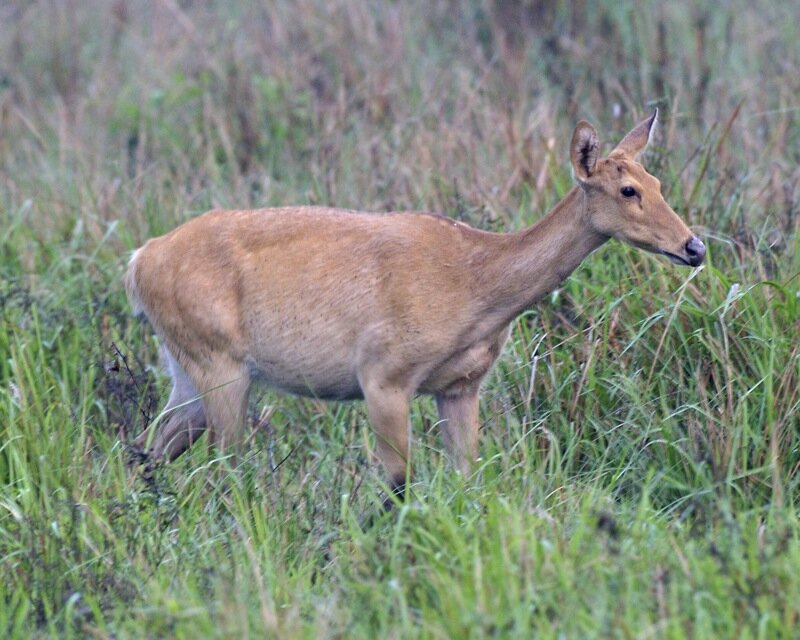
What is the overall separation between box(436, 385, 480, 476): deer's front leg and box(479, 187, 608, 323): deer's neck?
0.37 metres

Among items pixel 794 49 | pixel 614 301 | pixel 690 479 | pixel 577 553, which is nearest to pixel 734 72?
pixel 794 49

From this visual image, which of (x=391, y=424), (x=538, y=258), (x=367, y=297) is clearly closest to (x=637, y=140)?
(x=538, y=258)

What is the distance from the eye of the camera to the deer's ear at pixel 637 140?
5.38 meters

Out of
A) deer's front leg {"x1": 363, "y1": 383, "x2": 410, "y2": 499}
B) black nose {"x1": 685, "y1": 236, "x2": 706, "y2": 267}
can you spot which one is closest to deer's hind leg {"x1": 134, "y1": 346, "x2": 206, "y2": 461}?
deer's front leg {"x1": 363, "y1": 383, "x2": 410, "y2": 499}

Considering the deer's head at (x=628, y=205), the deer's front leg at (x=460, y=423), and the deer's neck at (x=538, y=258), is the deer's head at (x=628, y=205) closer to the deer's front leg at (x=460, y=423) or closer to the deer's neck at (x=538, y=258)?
the deer's neck at (x=538, y=258)

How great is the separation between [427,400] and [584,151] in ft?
5.04

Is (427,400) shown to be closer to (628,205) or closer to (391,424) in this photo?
(391,424)

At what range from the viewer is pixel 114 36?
11445mm

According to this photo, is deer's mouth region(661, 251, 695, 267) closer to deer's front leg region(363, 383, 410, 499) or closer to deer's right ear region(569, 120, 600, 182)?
deer's right ear region(569, 120, 600, 182)

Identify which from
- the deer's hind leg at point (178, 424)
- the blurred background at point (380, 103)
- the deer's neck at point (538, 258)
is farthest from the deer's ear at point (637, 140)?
the deer's hind leg at point (178, 424)

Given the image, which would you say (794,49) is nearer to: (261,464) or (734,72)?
(734,72)

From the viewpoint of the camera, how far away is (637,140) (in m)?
5.41

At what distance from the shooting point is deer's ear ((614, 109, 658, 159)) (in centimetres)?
538

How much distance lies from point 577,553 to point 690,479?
120 cm
